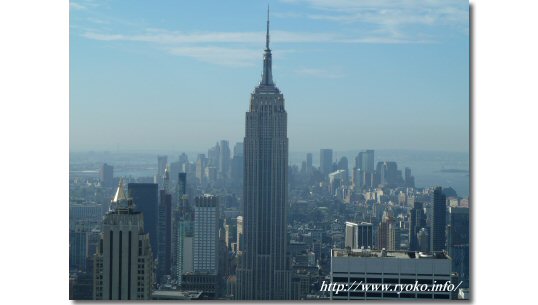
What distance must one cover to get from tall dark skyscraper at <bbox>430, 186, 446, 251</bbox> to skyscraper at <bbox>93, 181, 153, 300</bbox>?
6.12ft

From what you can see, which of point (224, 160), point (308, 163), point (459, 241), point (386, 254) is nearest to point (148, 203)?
point (224, 160)

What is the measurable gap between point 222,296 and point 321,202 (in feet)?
4.58

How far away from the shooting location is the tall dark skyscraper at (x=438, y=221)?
5535 mm

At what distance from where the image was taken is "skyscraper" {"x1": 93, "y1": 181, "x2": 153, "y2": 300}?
5082 millimetres

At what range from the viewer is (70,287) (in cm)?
464

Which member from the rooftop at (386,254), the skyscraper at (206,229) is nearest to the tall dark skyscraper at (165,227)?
the skyscraper at (206,229)

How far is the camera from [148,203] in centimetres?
602

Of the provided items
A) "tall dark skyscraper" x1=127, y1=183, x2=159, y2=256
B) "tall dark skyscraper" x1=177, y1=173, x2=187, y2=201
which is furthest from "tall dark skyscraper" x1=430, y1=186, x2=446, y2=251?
"tall dark skyscraper" x1=127, y1=183, x2=159, y2=256

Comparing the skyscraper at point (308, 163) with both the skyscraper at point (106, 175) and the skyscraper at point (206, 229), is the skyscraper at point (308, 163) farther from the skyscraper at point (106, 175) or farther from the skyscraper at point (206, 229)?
the skyscraper at point (106, 175)

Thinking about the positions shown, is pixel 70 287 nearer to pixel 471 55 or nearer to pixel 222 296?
pixel 222 296
